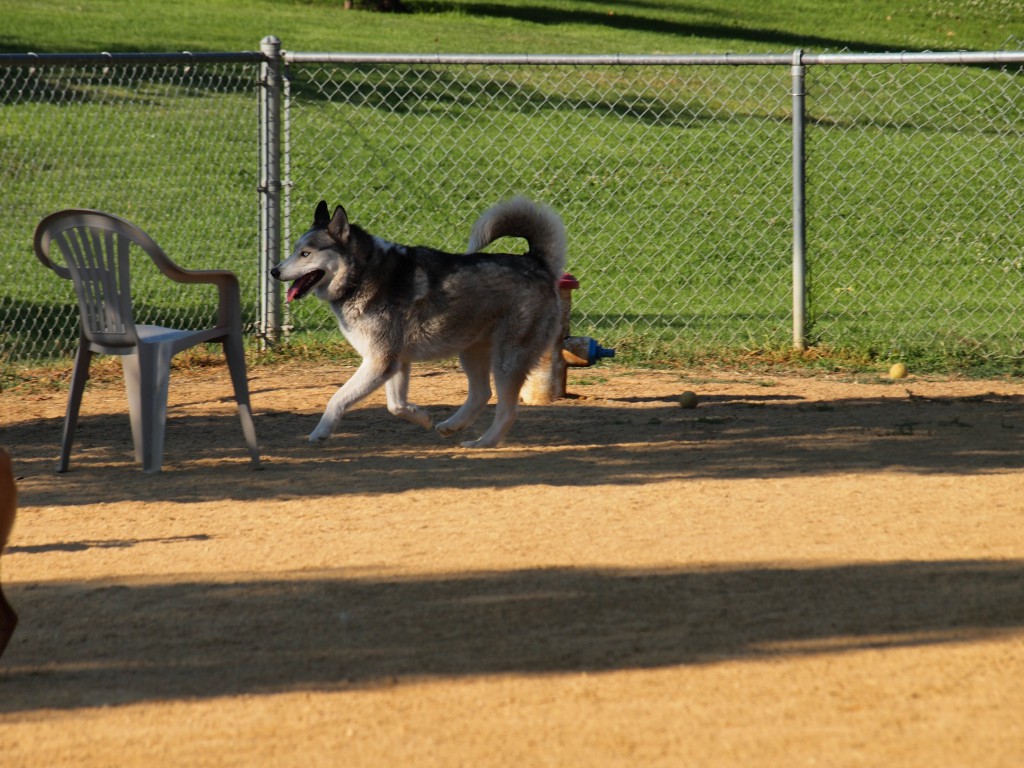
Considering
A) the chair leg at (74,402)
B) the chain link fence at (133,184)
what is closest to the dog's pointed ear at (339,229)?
the chair leg at (74,402)

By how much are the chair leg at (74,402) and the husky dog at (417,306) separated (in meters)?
1.03

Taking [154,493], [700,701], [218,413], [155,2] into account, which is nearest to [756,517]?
[700,701]

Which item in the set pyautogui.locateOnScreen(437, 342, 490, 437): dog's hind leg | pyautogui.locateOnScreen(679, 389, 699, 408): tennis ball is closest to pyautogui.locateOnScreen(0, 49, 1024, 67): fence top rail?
pyautogui.locateOnScreen(679, 389, 699, 408): tennis ball

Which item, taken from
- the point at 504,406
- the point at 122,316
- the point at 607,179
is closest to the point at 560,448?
the point at 504,406

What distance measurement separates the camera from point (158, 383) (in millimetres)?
6676

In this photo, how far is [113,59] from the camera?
9.05 metres

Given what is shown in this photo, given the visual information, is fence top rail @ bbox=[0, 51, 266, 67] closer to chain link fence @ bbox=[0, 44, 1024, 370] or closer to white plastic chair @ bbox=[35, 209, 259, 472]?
chain link fence @ bbox=[0, 44, 1024, 370]

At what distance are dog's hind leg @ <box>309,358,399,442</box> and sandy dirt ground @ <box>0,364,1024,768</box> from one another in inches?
4.2

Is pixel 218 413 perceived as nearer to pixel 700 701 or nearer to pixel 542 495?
pixel 542 495

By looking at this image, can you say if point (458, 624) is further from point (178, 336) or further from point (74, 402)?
point (74, 402)

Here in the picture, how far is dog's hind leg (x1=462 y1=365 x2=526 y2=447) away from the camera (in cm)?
725

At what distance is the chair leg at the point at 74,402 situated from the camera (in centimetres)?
674

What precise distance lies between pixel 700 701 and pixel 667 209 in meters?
12.8

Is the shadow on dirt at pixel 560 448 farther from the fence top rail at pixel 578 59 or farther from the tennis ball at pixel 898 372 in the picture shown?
the fence top rail at pixel 578 59
